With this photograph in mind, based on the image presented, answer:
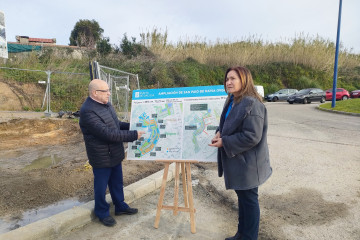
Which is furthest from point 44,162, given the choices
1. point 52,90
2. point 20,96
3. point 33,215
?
point 20,96

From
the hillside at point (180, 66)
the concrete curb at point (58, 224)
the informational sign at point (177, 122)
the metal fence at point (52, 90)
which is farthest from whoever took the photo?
the hillside at point (180, 66)

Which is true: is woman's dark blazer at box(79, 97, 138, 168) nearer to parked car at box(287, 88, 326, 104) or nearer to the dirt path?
the dirt path

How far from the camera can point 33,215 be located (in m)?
3.55

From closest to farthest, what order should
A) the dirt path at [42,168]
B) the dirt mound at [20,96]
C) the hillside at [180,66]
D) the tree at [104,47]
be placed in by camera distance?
1. the dirt path at [42,168]
2. the dirt mound at [20,96]
3. the hillside at [180,66]
4. the tree at [104,47]

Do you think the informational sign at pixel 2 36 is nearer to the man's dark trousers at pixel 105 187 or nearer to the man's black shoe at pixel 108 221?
the man's dark trousers at pixel 105 187

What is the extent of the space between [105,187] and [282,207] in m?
2.44

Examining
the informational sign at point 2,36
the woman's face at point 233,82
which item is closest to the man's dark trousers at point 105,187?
the woman's face at point 233,82

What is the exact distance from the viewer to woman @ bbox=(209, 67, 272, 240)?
246 centimetres

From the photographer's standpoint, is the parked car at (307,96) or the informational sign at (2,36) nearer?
the informational sign at (2,36)

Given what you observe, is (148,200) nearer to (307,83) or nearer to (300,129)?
(300,129)

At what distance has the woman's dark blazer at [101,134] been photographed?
307cm

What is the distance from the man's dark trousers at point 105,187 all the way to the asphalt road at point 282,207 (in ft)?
0.55

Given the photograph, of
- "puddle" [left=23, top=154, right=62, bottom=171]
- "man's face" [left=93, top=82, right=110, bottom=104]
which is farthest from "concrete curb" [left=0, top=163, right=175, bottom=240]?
"puddle" [left=23, top=154, right=62, bottom=171]

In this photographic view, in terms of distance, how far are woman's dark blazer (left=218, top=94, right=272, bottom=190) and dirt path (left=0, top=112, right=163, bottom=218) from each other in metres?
2.48
